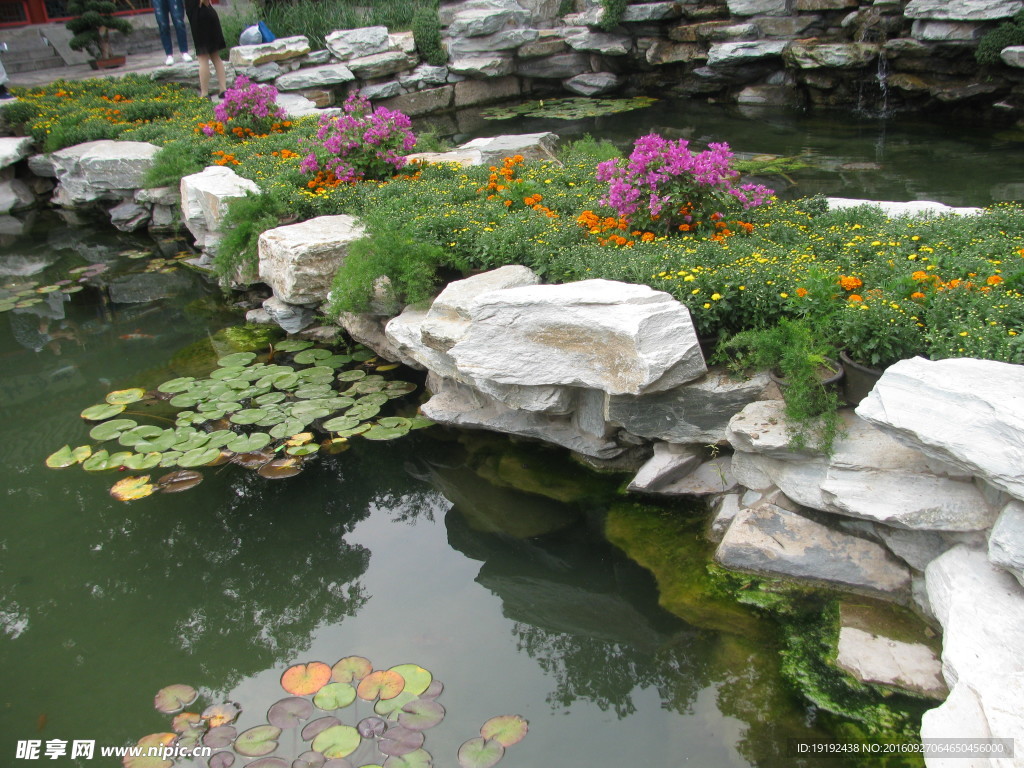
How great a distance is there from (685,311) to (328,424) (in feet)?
9.02

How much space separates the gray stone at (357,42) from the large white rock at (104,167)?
5.63m

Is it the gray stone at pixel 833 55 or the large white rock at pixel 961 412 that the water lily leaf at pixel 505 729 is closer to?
the large white rock at pixel 961 412

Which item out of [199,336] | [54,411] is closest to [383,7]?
[199,336]

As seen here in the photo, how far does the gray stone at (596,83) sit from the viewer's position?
16297mm

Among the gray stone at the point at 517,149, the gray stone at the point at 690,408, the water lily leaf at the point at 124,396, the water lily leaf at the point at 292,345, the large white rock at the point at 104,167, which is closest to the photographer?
the gray stone at the point at 690,408

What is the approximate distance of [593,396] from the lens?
496 centimetres

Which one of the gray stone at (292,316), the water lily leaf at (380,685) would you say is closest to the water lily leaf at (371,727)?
the water lily leaf at (380,685)

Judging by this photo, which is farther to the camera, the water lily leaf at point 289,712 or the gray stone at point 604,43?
the gray stone at point 604,43

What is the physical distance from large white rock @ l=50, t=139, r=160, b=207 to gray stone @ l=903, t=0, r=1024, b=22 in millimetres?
11026

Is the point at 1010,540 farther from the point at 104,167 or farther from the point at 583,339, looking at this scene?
the point at 104,167

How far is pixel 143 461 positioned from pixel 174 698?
2163 millimetres

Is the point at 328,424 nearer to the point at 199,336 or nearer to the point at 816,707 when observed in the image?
the point at 199,336

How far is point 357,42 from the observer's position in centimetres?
1541

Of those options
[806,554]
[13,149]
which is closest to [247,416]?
[806,554]
